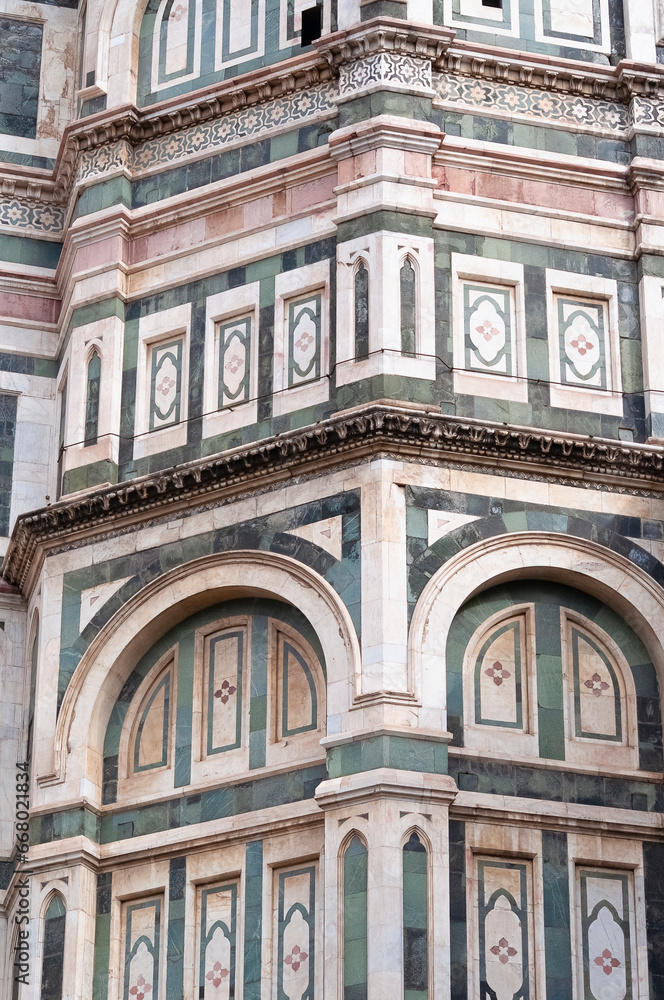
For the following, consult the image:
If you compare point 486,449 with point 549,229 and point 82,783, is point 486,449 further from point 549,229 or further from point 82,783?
point 82,783

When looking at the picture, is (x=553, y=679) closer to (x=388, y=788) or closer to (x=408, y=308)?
(x=388, y=788)

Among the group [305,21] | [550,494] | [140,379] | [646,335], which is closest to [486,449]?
[550,494]

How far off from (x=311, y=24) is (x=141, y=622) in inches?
310

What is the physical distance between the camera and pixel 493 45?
29.9m

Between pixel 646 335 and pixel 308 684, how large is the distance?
5767mm

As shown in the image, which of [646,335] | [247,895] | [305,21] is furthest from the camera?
[305,21]

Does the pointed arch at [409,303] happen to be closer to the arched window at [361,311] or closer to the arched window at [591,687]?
the arched window at [361,311]

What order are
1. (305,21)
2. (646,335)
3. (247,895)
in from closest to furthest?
1. (247,895)
2. (646,335)
3. (305,21)

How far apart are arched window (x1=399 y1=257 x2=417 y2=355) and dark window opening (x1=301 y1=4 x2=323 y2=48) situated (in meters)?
3.84

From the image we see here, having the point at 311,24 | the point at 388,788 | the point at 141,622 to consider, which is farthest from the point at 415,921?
the point at 311,24

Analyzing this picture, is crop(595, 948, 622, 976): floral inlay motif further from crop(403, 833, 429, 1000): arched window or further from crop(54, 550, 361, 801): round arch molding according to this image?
crop(54, 550, 361, 801): round arch molding

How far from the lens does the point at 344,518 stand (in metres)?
27.0

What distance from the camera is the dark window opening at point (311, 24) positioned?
99.9 ft
